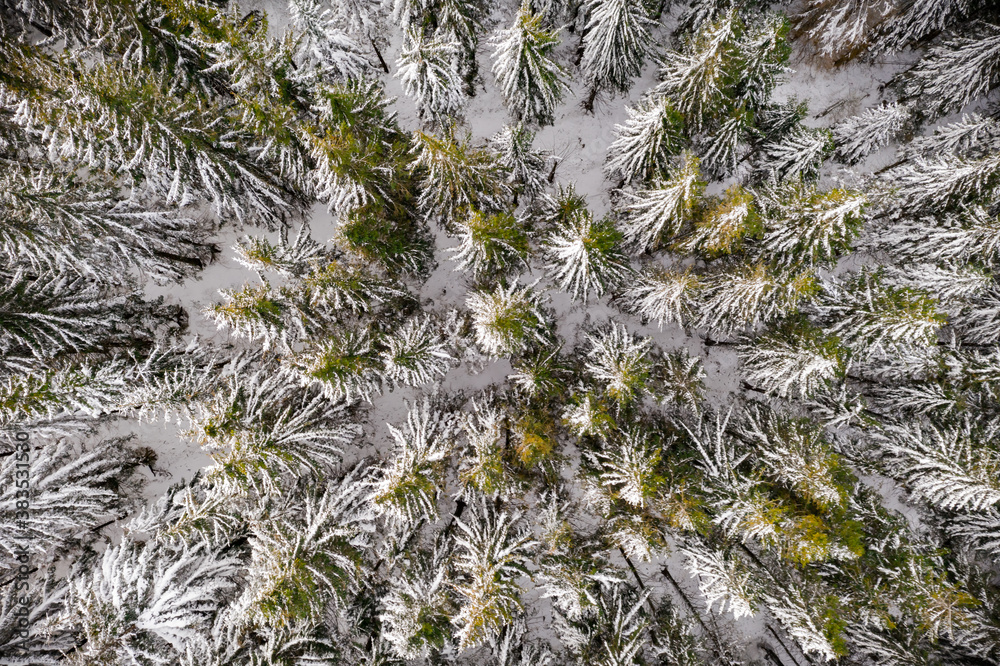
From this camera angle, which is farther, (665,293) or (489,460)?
(665,293)

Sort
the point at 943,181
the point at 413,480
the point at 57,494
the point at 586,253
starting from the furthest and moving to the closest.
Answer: the point at 943,181, the point at 57,494, the point at 413,480, the point at 586,253

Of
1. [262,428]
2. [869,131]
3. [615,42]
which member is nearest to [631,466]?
[262,428]

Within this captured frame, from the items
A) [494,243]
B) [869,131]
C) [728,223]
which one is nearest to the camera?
[728,223]

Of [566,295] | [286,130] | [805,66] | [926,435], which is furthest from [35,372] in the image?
[805,66]

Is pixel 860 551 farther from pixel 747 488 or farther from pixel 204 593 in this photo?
pixel 204 593

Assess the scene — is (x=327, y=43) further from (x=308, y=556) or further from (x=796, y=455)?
(x=796, y=455)

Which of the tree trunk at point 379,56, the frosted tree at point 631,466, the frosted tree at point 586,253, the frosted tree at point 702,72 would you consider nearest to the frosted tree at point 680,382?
the frosted tree at point 631,466
